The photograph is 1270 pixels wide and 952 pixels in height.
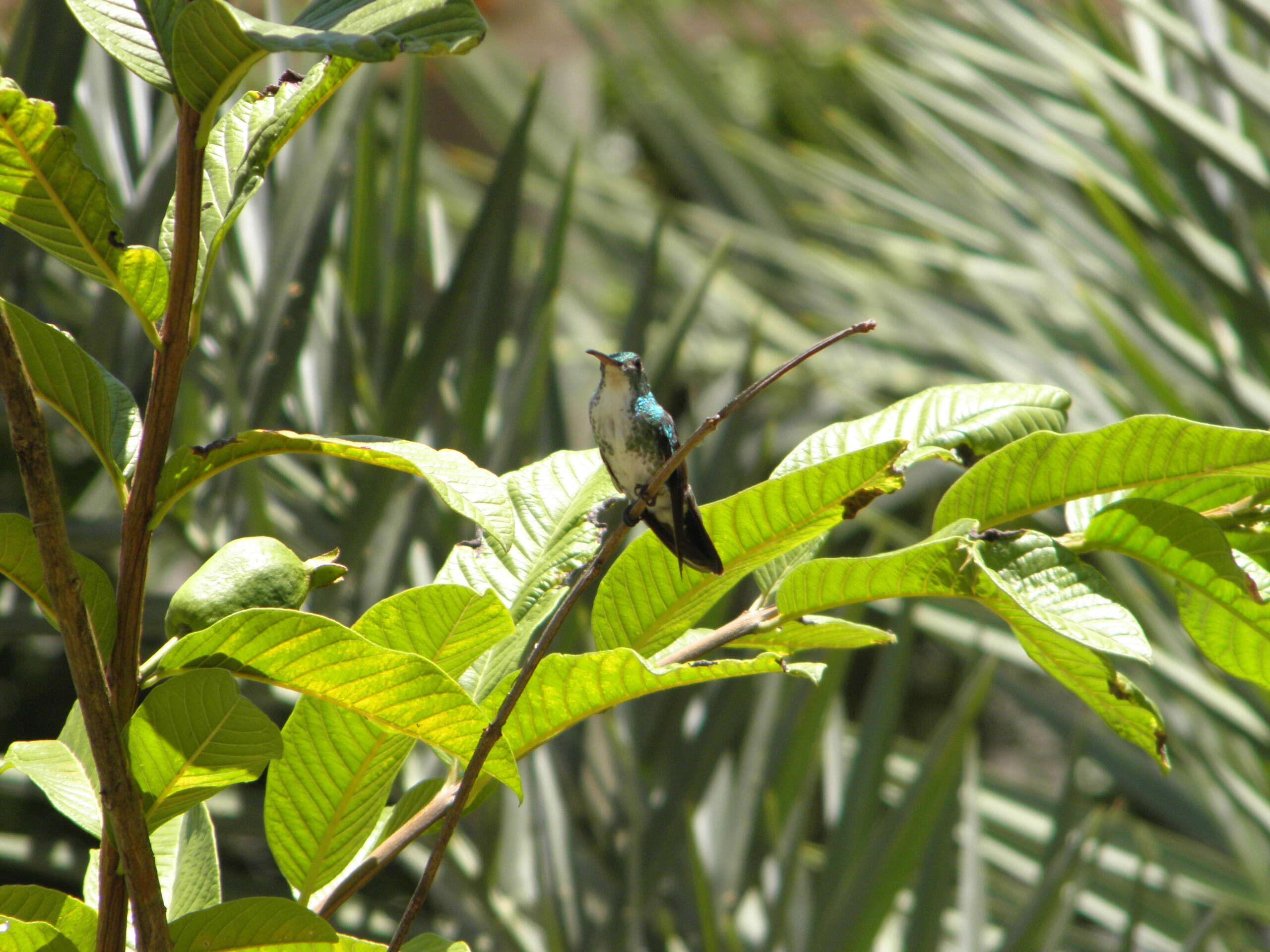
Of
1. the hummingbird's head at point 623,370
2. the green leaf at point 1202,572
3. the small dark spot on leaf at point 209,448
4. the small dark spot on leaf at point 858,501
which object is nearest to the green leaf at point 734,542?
the small dark spot on leaf at point 858,501

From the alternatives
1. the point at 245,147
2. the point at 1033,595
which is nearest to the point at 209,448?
the point at 245,147

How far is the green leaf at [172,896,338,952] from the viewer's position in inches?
18.4

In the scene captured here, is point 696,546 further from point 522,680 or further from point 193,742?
point 193,742

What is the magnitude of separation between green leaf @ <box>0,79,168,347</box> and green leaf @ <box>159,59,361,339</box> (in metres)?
0.02

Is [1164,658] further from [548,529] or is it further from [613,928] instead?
[548,529]

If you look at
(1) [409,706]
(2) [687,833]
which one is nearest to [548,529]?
(1) [409,706]

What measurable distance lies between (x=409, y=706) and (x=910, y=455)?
27cm

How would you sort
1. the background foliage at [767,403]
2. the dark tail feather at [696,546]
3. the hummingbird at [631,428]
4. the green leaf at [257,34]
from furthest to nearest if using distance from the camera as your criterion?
the background foliage at [767,403] < the hummingbird at [631,428] < the dark tail feather at [696,546] < the green leaf at [257,34]

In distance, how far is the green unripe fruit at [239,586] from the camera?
1.52 feet

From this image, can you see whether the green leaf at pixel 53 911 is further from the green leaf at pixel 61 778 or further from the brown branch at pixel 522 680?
the brown branch at pixel 522 680

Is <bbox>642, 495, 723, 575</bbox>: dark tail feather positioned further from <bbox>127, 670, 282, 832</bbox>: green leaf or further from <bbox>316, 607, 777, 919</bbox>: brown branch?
<bbox>127, 670, 282, 832</bbox>: green leaf

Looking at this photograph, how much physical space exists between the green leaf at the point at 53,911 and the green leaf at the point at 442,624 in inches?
6.8

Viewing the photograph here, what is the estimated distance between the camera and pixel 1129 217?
6.98 ft

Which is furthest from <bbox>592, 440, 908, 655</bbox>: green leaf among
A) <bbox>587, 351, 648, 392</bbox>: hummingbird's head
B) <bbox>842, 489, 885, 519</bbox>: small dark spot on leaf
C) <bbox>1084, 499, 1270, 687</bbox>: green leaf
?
<bbox>587, 351, 648, 392</bbox>: hummingbird's head
